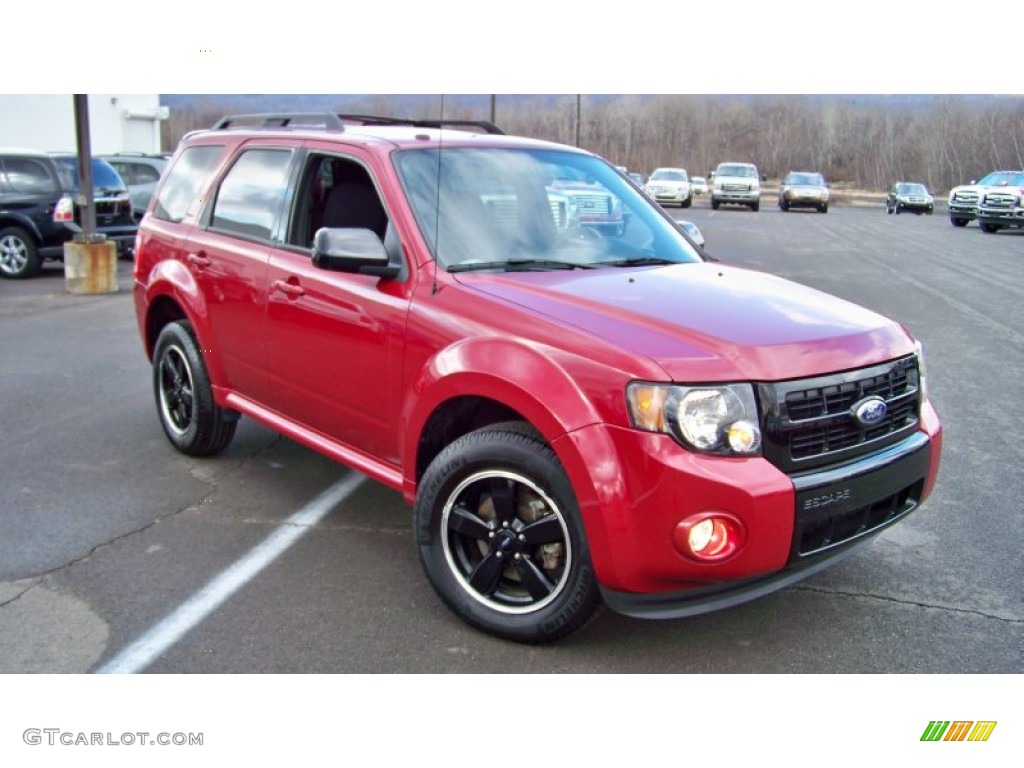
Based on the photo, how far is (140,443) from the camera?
554 cm

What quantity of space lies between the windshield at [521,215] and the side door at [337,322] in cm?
20

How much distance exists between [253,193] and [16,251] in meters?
9.90

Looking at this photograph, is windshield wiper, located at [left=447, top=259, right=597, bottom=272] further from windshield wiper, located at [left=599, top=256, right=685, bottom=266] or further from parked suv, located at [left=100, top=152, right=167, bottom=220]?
parked suv, located at [left=100, top=152, right=167, bottom=220]

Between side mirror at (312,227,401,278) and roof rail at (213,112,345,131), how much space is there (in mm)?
991

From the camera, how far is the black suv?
1266 cm

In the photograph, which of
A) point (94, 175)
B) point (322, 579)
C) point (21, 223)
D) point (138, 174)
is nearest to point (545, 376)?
point (322, 579)

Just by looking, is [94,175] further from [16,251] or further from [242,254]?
[242,254]

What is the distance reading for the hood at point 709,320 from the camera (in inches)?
114

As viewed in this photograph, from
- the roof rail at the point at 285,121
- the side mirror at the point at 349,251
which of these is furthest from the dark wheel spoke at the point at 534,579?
the roof rail at the point at 285,121

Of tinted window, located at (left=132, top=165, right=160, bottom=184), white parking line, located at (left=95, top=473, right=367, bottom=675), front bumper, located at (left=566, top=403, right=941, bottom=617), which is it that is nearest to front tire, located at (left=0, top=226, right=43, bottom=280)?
tinted window, located at (left=132, top=165, right=160, bottom=184)

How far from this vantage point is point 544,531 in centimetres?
313

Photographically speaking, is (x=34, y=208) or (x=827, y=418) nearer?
(x=827, y=418)
